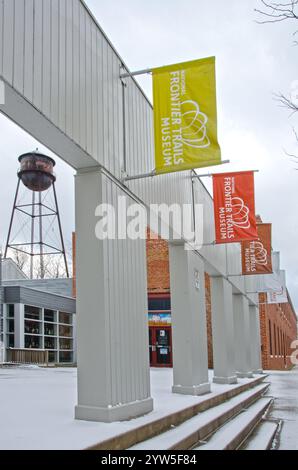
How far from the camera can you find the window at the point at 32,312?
2292 cm

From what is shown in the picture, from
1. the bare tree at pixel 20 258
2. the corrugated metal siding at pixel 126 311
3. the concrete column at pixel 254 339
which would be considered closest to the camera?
the corrugated metal siding at pixel 126 311

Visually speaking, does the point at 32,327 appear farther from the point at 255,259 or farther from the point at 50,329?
the point at 255,259

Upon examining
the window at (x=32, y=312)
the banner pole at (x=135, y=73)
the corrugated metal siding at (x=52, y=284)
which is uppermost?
the banner pole at (x=135, y=73)

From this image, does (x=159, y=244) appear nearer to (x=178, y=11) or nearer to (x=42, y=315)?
(x=42, y=315)

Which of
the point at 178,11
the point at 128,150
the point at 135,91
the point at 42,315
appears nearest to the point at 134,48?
the point at 135,91

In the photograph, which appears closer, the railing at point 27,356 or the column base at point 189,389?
the column base at point 189,389

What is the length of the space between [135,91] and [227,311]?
26.4ft

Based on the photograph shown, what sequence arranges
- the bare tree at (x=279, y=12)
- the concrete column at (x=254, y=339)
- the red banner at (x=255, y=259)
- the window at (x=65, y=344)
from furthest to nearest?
the window at (x=65, y=344) → the concrete column at (x=254, y=339) → the red banner at (x=255, y=259) → the bare tree at (x=279, y=12)

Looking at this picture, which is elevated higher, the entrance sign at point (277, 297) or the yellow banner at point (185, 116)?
the yellow banner at point (185, 116)

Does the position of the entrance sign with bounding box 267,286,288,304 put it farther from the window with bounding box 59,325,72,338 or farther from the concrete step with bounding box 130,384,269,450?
the concrete step with bounding box 130,384,269,450

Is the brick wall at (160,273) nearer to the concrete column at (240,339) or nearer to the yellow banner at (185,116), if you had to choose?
the concrete column at (240,339)

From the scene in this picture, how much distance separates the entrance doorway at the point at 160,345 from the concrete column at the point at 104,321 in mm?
18939

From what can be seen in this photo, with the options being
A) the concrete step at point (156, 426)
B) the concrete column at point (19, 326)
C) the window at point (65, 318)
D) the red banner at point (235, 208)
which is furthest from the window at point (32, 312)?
the concrete step at point (156, 426)

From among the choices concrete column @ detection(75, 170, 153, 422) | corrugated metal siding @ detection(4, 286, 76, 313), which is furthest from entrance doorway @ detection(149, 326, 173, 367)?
concrete column @ detection(75, 170, 153, 422)
